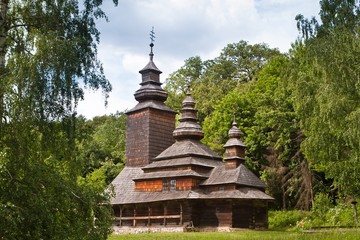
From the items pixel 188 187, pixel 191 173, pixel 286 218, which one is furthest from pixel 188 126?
pixel 286 218

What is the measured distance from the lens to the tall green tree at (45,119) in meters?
9.59

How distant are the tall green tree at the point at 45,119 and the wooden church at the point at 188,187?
61.4 feet

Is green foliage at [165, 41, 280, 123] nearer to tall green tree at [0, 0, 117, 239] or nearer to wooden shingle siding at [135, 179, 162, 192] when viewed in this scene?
wooden shingle siding at [135, 179, 162, 192]

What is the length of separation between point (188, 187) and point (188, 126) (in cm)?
539

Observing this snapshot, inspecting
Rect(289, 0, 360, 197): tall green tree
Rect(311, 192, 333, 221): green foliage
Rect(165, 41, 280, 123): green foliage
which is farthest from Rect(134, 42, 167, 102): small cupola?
Rect(289, 0, 360, 197): tall green tree

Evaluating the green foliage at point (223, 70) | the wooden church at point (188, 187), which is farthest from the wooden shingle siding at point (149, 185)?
the green foliage at point (223, 70)

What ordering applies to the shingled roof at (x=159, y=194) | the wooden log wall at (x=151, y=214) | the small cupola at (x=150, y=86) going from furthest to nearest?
the small cupola at (x=150, y=86) → the wooden log wall at (x=151, y=214) → the shingled roof at (x=159, y=194)

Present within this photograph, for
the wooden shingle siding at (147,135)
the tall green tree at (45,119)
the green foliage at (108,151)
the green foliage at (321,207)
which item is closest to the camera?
the tall green tree at (45,119)

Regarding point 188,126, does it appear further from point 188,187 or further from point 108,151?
point 108,151

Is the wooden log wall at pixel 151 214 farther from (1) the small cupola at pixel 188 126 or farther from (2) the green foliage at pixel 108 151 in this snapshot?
(2) the green foliage at pixel 108 151

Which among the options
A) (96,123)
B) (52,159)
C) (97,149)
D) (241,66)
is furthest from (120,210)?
(96,123)

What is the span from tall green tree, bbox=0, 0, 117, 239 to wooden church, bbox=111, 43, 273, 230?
18.7 metres

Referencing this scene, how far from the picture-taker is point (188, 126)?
34.8 meters

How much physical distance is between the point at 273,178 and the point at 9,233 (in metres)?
30.5
